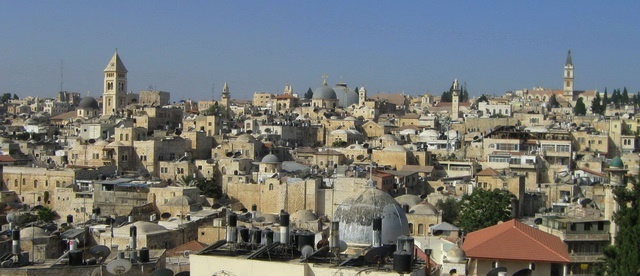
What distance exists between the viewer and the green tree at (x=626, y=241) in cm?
1373

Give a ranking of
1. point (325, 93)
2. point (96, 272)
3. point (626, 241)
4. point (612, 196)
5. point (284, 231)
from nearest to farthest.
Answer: point (96, 272), point (284, 231), point (626, 241), point (612, 196), point (325, 93)

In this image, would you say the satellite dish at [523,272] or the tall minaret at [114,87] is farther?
the tall minaret at [114,87]

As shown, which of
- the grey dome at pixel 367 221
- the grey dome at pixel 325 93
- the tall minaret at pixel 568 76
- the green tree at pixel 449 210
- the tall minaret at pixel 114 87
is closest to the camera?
the grey dome at pixel 367 221

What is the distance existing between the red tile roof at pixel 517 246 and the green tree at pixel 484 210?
6193 mm

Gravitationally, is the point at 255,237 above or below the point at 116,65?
below

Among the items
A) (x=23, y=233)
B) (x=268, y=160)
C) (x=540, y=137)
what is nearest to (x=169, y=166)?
(x=268, y=160)

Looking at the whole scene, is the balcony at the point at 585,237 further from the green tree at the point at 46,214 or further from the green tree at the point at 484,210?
the green tree at the point at 46,214

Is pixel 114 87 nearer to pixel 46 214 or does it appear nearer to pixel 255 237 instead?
pixel 46 214

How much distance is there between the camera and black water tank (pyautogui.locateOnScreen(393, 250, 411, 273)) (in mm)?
10289

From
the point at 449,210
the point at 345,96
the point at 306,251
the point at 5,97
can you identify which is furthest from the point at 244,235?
the point at 5,97

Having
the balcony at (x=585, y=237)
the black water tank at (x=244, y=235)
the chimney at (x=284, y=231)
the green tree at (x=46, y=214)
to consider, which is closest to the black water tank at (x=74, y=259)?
the black water tank at (x=244, y=235)

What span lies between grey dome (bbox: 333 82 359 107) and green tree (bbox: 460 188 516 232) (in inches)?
1755

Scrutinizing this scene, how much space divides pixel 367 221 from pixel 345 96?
55.8 m

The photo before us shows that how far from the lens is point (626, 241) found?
13953 mm
